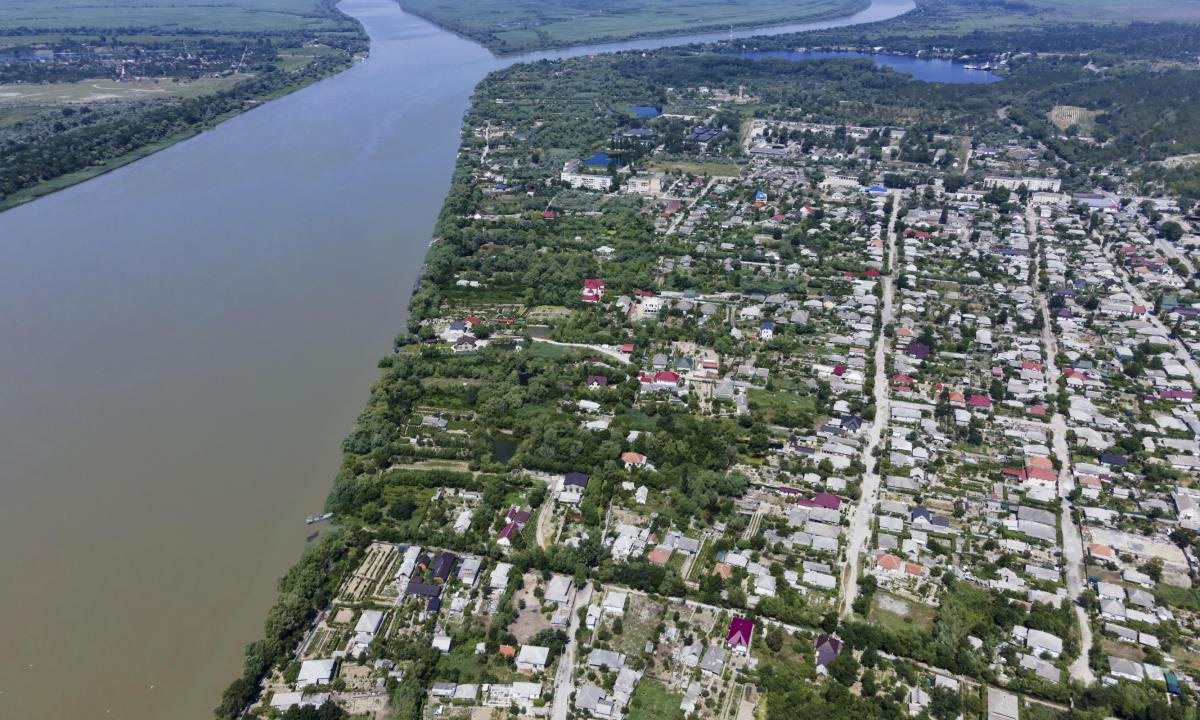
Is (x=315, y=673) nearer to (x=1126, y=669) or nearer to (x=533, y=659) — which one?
(x=533, y=659)

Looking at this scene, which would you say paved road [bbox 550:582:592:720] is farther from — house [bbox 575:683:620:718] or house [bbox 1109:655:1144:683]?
house [bbox 1109:655:1144:683]

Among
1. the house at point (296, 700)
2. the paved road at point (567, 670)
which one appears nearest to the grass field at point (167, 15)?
the paved road at point (567, 670)

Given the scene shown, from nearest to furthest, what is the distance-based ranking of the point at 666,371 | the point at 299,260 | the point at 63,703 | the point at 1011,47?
the point at 63,703
the point at 666,371
the point at 299,260
the point at 1011,47

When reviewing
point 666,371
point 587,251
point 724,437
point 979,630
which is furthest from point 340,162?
point 979,630

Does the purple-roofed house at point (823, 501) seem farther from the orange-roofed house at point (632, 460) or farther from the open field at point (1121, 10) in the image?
the open field at point (1121, 10)

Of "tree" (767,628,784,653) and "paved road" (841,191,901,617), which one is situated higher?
"paved road" (841,191,901,617)

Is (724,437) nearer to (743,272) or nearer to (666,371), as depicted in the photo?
(666,371)

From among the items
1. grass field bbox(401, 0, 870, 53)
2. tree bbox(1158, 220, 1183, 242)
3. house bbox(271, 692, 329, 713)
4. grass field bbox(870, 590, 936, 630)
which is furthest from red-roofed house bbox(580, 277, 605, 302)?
grass field bbox(401, 0, 870, 53)
